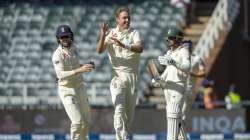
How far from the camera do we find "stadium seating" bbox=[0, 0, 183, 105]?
27.9 meters

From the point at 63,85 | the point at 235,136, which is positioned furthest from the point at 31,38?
the point at 63,85

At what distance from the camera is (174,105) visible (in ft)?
49.7

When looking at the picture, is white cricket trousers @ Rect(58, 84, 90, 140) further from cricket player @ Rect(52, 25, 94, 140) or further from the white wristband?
the white wristband

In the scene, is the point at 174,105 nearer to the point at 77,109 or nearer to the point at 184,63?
the point at 184,63

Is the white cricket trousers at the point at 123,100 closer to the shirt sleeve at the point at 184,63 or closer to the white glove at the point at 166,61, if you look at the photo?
the white glove at the point at 166,61

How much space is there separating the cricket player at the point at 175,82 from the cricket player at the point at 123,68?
1.96 ft

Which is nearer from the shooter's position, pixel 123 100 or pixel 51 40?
pixel 123 100

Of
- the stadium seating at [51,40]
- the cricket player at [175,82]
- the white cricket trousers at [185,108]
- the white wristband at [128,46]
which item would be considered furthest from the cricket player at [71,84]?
the stadium seating at [51,40]

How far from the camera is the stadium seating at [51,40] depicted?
91.5 ft

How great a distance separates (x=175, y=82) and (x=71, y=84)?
1739mm

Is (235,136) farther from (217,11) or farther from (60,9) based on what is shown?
(60,9)

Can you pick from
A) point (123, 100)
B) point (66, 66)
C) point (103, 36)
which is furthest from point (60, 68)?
point (123, 100)

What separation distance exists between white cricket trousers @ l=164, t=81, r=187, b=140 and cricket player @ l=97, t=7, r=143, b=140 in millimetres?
737

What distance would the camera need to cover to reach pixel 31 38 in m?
30.2
